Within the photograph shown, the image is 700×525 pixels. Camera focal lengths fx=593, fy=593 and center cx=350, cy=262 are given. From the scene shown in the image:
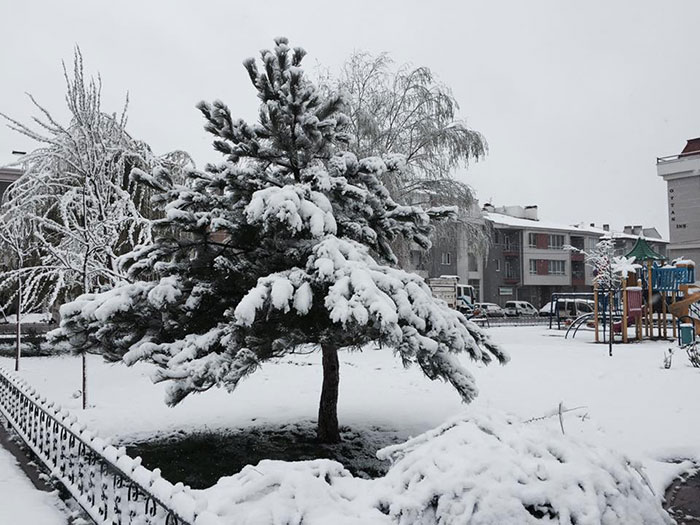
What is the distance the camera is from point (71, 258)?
13164 mm

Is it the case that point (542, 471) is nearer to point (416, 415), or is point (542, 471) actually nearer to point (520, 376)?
point (416, 415)

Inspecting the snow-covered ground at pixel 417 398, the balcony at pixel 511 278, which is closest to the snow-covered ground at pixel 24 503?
the snow-covered ground at pixel 417 398

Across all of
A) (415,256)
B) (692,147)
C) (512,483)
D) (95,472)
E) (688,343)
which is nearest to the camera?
(512,483)

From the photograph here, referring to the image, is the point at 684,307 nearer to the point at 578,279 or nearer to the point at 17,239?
the point at 17,239

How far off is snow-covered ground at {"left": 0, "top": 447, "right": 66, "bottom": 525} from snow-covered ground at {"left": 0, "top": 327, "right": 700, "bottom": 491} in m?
1.81

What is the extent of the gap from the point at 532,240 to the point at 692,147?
17779 mm

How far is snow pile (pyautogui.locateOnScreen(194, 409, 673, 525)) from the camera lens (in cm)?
302

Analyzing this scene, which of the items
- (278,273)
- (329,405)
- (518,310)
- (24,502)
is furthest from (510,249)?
(24,502)

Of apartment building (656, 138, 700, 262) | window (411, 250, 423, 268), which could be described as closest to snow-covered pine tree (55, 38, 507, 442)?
window (411, 250, 423, 268)

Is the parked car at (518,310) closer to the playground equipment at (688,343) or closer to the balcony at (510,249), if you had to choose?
the balcony at (510,249)

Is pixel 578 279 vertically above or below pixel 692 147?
below

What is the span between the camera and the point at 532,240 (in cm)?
6069

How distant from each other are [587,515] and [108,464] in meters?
3.30

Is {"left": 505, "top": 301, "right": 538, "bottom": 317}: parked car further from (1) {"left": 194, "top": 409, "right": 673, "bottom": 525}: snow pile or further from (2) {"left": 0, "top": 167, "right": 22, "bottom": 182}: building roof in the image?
(1) {"left": 194, "top": 409, "right": 673, "bottom": 525}: snow pile
